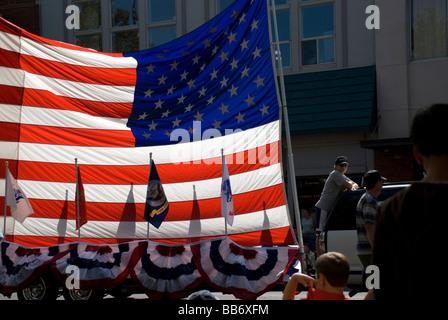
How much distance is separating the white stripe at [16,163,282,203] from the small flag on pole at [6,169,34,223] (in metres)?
0.23

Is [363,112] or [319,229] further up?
[363,112]

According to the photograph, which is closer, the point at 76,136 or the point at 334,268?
the point at 334,268

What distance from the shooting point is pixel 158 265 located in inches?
372

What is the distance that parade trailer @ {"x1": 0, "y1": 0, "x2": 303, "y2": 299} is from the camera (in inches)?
360

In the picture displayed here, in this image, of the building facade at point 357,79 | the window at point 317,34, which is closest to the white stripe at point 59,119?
the building facade at point 357,79

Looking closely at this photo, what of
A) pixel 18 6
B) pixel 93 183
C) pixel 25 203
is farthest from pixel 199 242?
pixel 18 6

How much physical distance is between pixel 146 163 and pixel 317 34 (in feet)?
35.4

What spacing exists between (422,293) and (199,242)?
7.19 m

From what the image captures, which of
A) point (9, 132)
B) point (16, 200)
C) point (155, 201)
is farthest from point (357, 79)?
point (16, 200)

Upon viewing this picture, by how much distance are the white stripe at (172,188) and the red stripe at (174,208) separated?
70 mm

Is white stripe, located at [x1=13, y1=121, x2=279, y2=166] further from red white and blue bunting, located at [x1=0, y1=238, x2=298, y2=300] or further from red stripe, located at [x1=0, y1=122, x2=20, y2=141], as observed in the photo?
red white and blue bunting, located at [x1=0, y1=238, x2=298, y2=300]

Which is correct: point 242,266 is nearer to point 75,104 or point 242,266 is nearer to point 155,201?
point 155,201

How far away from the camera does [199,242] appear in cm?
936
